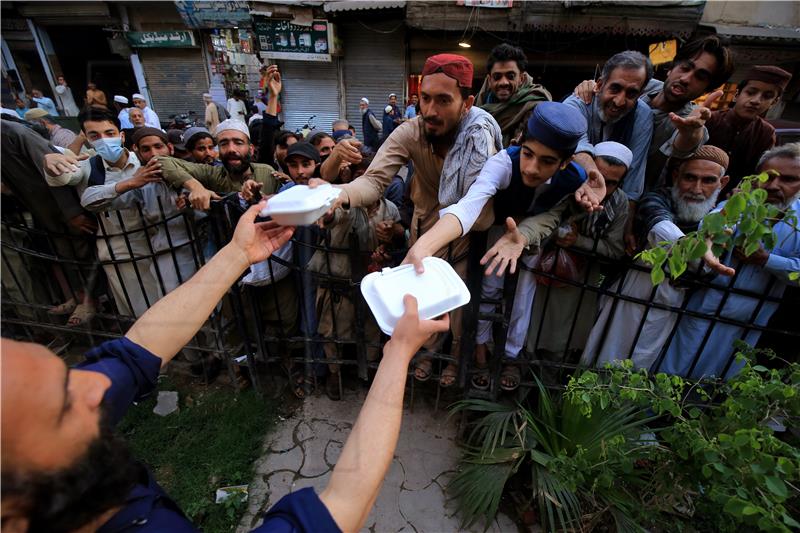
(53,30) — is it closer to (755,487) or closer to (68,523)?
(68,523)

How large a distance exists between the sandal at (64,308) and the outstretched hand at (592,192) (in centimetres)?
425

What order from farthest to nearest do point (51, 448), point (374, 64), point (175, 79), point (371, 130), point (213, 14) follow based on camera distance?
point (175, 79) → point (213, 14) → point (374, 64) → point (371, 130) → point (51, 448)

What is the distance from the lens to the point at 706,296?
2359mm

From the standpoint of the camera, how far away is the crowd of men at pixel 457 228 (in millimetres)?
1497

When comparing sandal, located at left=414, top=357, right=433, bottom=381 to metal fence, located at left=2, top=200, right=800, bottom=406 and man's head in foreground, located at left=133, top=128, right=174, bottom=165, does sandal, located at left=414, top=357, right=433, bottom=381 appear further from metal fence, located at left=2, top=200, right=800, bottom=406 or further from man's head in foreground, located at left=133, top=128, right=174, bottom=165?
man's head in foreground, located at left=133, top=128, right=174, bottom=165

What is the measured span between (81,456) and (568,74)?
12.7 m

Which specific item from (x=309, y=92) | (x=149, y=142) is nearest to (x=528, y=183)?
(x=149, y=142)

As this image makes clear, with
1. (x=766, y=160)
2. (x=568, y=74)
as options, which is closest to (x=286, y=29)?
(x=568, y=74)

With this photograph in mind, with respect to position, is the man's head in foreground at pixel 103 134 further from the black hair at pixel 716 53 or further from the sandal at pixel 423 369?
the black hair at pixel 716 53

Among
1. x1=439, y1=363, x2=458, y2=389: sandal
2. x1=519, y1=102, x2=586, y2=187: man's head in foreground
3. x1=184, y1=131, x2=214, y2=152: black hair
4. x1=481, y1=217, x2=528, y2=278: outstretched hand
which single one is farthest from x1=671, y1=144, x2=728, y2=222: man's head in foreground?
x1=184, y1=131, x2=214, y2=152: black hair

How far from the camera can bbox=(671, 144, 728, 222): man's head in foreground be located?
7.81 feet

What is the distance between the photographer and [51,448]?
2.34ft

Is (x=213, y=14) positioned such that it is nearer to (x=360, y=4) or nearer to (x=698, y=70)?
(x=360, y=4)

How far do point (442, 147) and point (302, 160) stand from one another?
4.11 feet
